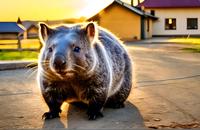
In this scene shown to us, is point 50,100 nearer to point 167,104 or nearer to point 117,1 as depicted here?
point 167,104

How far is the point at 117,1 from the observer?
51125 mm

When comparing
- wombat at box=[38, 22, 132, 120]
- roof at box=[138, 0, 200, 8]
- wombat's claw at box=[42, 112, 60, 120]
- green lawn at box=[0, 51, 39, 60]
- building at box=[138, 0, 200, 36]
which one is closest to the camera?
wombat at box=[38, 22, 132, 120]

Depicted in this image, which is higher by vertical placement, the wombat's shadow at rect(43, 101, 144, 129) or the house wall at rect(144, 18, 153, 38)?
the wombat's shadow at rect(43, 101, 144, 129)

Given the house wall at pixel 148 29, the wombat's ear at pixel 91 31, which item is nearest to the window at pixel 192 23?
the house wall at pixel 148 29

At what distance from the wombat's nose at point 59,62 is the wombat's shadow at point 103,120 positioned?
0.81m

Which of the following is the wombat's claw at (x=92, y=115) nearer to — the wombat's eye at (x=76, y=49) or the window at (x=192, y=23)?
the wombat's eye at (x=76, y=49)

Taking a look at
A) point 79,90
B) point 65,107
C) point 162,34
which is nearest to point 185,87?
point 65,107

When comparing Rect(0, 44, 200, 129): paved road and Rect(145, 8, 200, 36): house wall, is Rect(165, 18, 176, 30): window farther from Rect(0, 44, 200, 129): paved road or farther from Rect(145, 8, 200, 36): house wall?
Rect(0, 44, 200, 129): paved road

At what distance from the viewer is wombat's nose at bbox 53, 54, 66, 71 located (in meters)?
5.16

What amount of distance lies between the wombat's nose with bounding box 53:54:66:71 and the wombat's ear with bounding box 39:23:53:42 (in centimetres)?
63

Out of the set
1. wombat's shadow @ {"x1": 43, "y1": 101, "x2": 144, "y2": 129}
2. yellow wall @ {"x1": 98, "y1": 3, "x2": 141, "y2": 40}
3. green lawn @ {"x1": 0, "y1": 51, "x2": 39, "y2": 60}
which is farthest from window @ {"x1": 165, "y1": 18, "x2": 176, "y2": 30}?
wombat's shadow @ {"x1": 43, "y1": 101, "x2": 144, "y2": 129}

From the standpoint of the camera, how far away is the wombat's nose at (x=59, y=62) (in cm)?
516

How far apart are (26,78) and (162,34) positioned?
5209 centimetres

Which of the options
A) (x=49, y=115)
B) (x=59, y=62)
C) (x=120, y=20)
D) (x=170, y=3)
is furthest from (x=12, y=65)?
(x=170, y=3)
